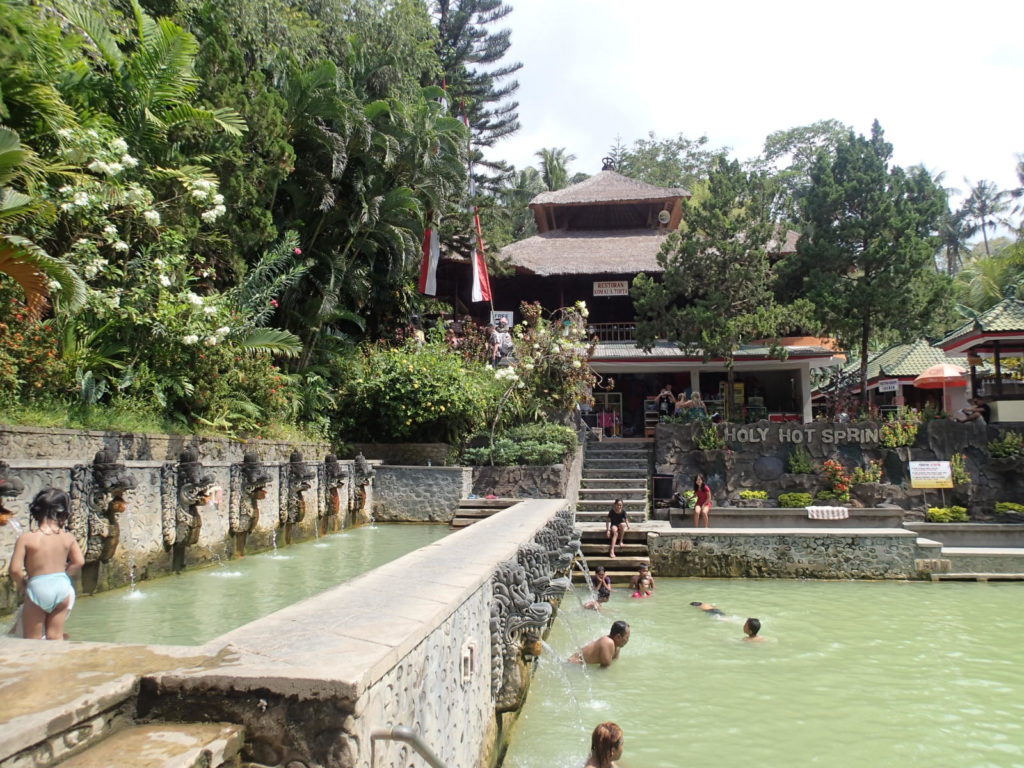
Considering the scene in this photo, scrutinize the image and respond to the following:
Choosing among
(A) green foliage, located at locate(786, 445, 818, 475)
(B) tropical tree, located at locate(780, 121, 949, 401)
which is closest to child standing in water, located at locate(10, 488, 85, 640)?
(A) green foliage, located at locate(786, 445, 818, 475)

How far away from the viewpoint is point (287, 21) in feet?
54.1

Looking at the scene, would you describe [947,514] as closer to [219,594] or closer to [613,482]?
[613,482]

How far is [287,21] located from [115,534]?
13.5 meters

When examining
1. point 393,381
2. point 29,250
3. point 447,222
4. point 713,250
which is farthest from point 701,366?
point 29,250

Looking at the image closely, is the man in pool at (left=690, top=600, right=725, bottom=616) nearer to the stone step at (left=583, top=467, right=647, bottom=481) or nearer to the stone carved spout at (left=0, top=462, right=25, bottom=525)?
the stone step at (left=583, top=467, right=647, bottom=481)

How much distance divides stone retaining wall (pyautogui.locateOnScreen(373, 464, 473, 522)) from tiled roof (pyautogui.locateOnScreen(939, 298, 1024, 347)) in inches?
527

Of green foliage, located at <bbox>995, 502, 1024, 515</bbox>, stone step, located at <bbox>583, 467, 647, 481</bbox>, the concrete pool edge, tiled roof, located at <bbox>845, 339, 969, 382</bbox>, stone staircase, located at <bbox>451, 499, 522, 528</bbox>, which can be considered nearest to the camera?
the concrete pool edge

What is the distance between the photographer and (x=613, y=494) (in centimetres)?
1589

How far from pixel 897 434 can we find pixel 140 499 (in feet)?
53.3

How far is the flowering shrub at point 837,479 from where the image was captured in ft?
56.3

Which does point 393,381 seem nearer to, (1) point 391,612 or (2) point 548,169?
(1) point 391,612

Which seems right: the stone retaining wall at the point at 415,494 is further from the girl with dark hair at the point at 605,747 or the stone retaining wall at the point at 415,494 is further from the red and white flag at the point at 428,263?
the girl with dark hair at the point at 605,747

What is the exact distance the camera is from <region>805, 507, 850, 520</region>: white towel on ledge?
15.5m

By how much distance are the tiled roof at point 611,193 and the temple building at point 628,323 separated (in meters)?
0.04
